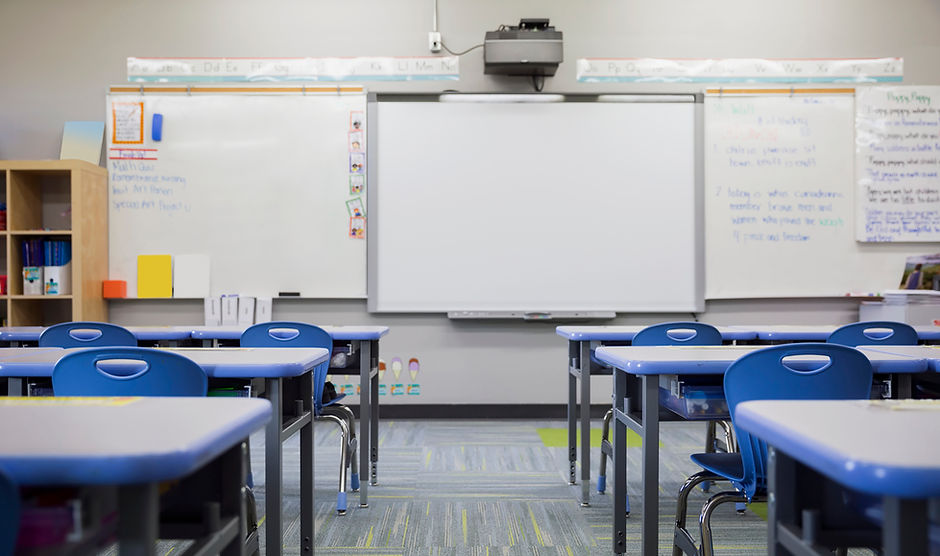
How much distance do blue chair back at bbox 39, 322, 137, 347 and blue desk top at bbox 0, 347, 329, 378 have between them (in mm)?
599

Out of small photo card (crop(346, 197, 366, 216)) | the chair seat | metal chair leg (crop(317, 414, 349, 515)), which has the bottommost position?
metal chair leg (crop(317, 414, 349, 515))

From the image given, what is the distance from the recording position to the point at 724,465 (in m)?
1.71

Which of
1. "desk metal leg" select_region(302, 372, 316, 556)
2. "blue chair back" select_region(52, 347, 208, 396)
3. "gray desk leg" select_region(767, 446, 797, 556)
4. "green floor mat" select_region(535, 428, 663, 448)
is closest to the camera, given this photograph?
"gray desk leg" select_region(767, 446, 797, 556)

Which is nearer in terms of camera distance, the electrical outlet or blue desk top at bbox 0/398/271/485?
blue desk top at bbox 0/398/271/485

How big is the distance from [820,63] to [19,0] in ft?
18.1

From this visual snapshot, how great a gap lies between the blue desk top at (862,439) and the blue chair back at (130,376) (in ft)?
3.53

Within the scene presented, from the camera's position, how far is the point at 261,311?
14.0 feet

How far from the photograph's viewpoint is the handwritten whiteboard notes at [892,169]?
4387 mm

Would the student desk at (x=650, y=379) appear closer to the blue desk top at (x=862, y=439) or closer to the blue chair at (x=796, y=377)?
the blue chair at (x=796, y=377)

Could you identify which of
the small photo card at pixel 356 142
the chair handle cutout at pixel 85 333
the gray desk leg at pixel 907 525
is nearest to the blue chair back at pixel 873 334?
the gray desk leg at pixel 907 525

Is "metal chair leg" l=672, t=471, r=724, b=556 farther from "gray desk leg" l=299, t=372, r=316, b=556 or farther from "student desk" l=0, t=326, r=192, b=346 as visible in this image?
"student desk" l=0, t=326, r=192, b=346

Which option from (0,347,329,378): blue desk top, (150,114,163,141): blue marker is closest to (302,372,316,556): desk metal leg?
(0,347,329,378): blue desk top

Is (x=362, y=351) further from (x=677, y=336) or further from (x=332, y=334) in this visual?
(x=677, y=336)

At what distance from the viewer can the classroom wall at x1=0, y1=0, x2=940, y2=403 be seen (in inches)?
171
